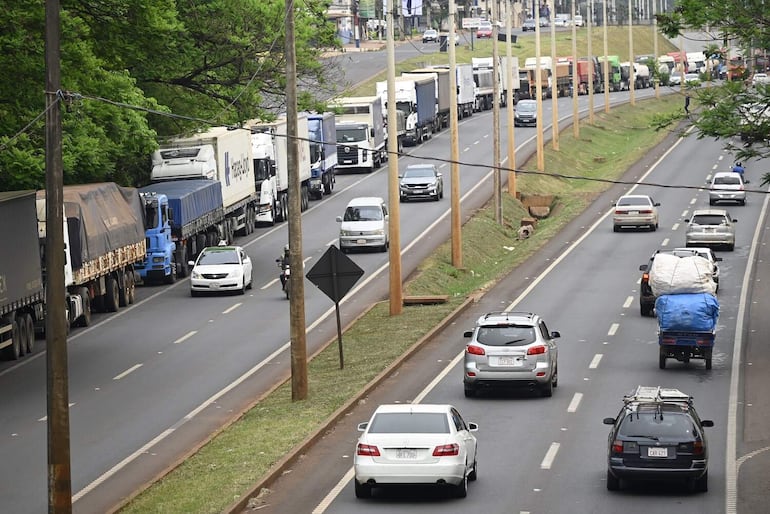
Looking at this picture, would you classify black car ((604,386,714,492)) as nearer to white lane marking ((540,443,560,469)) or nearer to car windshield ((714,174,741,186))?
white lane marking ((540,443,560,469))

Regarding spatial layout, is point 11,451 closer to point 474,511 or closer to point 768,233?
point 474,511

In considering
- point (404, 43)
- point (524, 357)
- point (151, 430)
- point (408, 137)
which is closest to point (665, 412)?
point (524, 357)

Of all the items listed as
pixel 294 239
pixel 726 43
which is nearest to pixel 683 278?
pixel 726 43

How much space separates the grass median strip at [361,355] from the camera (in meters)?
22.5

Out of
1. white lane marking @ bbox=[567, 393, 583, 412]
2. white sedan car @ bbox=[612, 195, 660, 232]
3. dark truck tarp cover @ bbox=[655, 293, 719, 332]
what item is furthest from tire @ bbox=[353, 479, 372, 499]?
white sedan car @ bbox=[612, 195, 660, 232]

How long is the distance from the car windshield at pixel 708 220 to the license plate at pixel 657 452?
34216mm

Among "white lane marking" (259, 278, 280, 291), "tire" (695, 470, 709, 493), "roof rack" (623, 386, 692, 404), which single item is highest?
"roof rack" (623, 386, 692, 404)

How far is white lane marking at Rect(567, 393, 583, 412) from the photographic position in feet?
93.8

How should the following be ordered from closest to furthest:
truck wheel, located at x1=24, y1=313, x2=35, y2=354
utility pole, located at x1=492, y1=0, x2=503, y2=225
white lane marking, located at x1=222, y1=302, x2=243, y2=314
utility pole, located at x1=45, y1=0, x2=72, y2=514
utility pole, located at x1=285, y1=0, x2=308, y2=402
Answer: utility pole, located at x1=45, y1=0, x2=72, y2=514, utility pole, located at x1=285, y1=0, x2=308, y2=402, truck wheel, located at x1=24, y1=313, x2=35, y2=354, white lane marking, located at x1=222, y1=302, x2=243, y2=314, utility pole, located at x1=492, y1=0, x2=503, y2=225

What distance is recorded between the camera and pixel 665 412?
2139cm

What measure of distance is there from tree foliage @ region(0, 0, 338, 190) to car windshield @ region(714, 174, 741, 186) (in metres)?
21.8

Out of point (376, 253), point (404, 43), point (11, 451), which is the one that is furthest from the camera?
point (404, 43)

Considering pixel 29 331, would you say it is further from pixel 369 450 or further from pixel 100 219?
pixel 369 450

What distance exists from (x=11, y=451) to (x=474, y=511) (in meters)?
9.97
